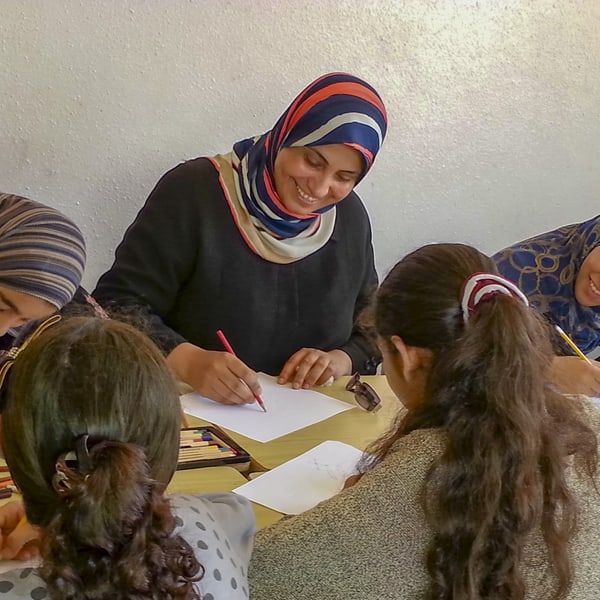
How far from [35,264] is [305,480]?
59 centimetres

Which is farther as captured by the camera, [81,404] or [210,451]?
[210,451]

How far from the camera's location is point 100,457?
74 centimetres

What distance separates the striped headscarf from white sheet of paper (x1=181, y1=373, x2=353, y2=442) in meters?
0.30

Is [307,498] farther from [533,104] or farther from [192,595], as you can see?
[533,104]

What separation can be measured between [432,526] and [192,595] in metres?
0.31

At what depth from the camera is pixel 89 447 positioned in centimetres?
75

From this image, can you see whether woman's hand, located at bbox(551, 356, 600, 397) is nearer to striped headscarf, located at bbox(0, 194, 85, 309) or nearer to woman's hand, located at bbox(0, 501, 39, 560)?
striped headscarf, located at bbox(0, 194, 85, 309)

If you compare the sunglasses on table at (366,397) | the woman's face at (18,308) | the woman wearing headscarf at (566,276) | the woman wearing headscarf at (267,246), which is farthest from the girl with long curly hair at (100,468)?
the woman wearing headscarf at (566,276)

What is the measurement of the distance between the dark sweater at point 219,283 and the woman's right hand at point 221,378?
0.14m

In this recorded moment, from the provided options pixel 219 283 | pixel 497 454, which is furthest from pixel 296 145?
pixel 497 454

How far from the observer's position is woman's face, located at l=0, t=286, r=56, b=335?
1367mm

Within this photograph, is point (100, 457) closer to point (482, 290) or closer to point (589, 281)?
point (482, 290)

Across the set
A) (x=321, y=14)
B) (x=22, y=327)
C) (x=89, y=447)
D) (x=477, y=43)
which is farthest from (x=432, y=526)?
(x=477, y=43)

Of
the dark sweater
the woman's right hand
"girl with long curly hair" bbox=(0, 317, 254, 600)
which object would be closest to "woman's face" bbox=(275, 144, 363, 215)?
the dark sweater
